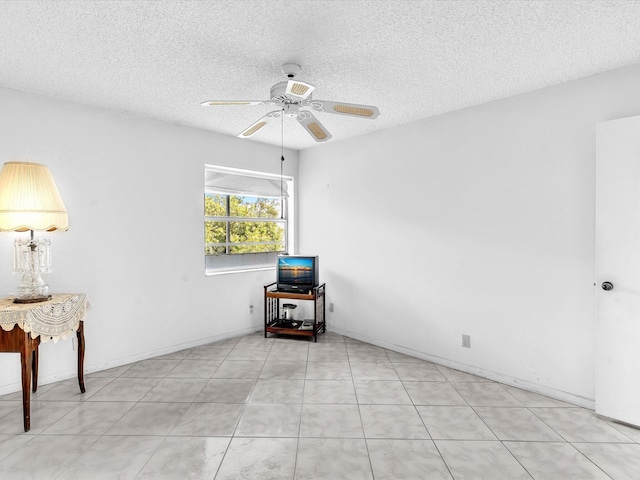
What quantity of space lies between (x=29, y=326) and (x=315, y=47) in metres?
2.62

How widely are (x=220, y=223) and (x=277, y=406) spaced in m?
2.51

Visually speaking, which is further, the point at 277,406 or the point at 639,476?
the point at 277,406

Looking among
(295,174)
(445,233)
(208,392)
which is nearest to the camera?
(208,392)

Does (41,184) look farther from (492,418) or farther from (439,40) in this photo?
(492,418)

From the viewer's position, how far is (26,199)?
8.13ft

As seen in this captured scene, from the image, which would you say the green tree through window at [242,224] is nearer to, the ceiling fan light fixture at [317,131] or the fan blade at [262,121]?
the fan blade at [262,121]

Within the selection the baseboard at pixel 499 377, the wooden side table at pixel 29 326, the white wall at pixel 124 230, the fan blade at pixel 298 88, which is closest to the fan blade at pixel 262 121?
the fan blade at pixel 298 88

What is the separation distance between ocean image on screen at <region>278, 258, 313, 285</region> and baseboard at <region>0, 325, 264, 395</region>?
34.4 inches

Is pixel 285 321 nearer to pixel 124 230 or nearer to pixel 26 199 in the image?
pixel 124 230

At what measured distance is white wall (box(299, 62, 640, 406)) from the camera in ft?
8.70

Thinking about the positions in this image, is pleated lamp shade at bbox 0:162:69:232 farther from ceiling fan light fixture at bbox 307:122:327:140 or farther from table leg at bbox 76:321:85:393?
ceiling fan light fixture at bbox 307:122:327:140

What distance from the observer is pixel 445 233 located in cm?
346

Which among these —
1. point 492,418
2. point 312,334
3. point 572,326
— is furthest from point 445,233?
point 312,334

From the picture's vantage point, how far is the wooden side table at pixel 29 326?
90.0 inches
